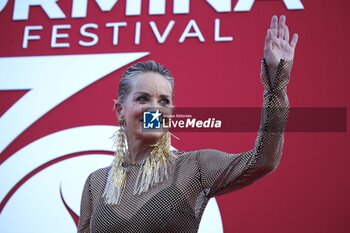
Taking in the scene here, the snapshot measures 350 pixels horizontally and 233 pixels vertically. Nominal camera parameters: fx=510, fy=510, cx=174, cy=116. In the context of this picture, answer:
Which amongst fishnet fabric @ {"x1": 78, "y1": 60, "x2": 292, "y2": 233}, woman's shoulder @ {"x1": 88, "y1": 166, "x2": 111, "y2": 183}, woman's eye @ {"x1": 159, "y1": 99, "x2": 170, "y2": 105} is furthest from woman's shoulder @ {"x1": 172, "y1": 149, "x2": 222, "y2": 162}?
woman's shoulder @ {"x1": 88, "y1": 166, "x2": 111, "y2": 183}

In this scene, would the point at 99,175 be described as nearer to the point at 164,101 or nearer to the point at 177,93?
the point at 164,101

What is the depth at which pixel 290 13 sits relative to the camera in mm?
3145

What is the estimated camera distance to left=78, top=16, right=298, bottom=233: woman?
119 cm

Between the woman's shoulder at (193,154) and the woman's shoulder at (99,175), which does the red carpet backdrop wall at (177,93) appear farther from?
the woman's shoulder at (193,154)

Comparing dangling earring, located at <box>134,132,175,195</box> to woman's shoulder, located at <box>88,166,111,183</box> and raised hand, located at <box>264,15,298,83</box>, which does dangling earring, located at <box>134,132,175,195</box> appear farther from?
raised hand, located at <box>264,15,298,83</box>

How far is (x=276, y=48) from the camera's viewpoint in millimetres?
1215

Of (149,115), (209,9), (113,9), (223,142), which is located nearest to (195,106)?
(223,142)

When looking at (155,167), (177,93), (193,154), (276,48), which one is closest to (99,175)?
(155,167)

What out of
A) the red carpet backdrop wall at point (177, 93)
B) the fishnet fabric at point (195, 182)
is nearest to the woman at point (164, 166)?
the fishnet fabric at point (195, 182)

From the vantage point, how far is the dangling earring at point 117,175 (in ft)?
4.93

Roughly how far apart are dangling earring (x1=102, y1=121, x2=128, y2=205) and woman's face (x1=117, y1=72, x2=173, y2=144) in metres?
0.10

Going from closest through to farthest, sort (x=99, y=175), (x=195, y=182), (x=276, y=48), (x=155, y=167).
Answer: (x=276, y=48) → (x=195, y=182) → (x=155, y=167) → (x=99, y=175)

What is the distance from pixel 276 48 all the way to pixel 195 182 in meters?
0.42

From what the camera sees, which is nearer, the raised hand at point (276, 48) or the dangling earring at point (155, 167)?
the raised hand at point (276, 48)
